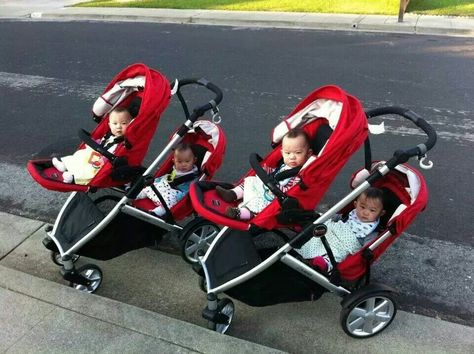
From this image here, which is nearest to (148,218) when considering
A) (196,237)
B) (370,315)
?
(196,237)

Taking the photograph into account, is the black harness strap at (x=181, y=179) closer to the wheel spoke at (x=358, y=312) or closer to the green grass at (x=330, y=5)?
the wheel spoke at (x=358, y=312)

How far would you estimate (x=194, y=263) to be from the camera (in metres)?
3.60

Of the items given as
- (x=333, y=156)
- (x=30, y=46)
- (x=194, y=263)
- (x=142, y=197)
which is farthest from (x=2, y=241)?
(x=30, y=46)

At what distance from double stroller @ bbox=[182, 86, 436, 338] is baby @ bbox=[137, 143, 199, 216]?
1.38ft

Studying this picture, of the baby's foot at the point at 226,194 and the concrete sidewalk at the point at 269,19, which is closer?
the baby's foot at the point at 226,194

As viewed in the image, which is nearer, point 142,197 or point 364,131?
point 364,131

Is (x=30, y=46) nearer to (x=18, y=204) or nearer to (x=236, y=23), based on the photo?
(x=236, y=23)

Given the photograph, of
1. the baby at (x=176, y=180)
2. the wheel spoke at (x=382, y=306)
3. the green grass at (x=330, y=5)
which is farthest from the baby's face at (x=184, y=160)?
the green grass at (x=330, y=5)

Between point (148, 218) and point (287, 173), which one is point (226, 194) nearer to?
point (287, 173)

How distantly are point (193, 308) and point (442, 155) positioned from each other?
Result: 3.42m

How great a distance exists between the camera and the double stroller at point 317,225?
269 cm

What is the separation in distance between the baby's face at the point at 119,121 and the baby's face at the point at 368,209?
1.77 m

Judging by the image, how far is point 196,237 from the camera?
11.9 ft

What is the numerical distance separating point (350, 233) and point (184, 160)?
137 centimetres
